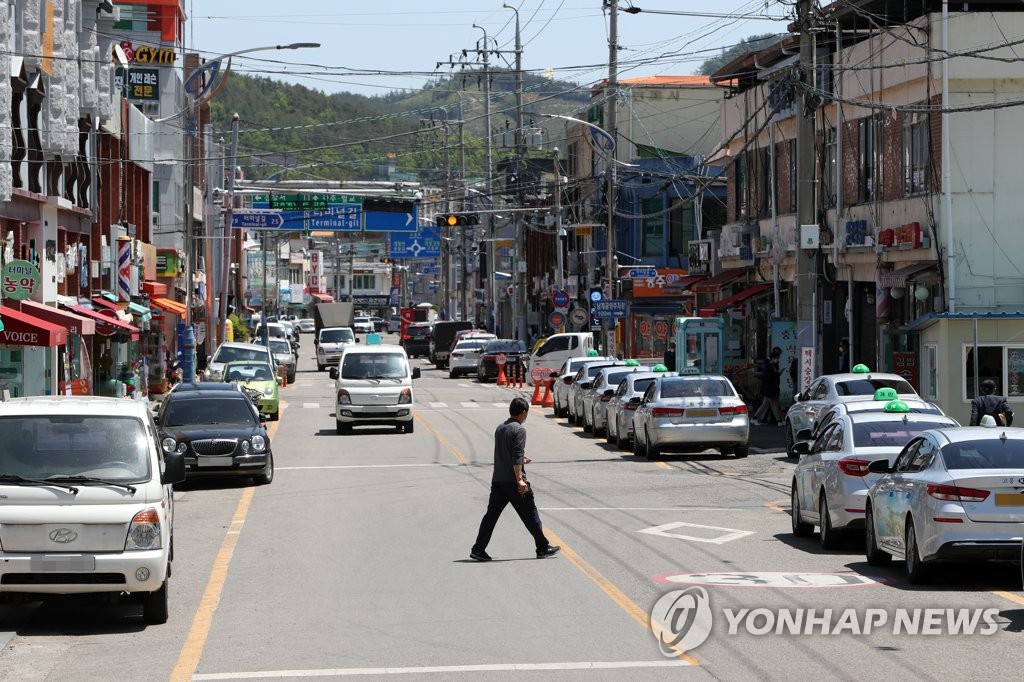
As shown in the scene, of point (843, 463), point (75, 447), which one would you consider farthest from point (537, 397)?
point (75, 447)

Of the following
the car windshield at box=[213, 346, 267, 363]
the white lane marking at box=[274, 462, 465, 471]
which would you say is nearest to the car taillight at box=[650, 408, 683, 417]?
the white lane marking at box=[274, 462, 465, 471]

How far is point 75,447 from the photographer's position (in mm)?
12992

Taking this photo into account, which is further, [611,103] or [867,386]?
[611,103]

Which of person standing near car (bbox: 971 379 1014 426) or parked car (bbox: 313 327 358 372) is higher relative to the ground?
parked car (bbox: 313 327 358 372)

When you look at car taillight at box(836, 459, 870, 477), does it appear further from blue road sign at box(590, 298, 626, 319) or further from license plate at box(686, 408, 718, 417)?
blue road sign at box(590, 298, 626, 319)

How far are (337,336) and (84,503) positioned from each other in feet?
211

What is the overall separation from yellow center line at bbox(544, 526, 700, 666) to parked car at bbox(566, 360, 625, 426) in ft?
70.9

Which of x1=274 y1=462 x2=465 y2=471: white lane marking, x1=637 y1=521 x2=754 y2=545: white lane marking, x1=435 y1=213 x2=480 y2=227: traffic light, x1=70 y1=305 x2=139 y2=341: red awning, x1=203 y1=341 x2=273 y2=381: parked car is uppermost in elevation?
x1=435 y1=213 x2=480 y2=227: traffic light

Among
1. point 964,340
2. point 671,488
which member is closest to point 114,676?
point 671,488

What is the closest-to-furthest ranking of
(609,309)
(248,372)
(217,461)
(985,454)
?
(985,454), (217,461), (248,372), (609,309)

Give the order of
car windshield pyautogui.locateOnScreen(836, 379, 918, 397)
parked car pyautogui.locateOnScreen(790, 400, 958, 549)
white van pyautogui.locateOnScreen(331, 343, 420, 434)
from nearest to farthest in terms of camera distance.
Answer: parked car pyautogui.locateOnScreen(790, 400, 958, 549), car windshield pyautogui.locateOnScreen(836, 379, 918, 397), white van pyautogui.locateOnScreen(331, 343, 420, 434)

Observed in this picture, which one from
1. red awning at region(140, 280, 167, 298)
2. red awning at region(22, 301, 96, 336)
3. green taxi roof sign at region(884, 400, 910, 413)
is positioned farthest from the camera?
red awning at region(140, 280, 167, 298)

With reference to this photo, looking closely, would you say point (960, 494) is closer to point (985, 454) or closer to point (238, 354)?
point (985, 454)

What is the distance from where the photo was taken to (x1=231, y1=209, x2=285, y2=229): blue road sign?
Result: 2317 inches
